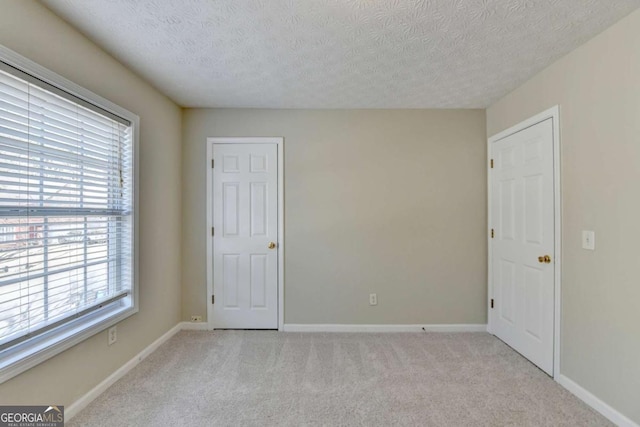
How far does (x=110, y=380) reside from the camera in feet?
6.42

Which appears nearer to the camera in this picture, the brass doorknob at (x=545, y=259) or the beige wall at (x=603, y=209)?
the beige wall at (x=603, y=209)

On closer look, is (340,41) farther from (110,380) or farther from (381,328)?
(110,380)

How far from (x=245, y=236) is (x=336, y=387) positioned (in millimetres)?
1682

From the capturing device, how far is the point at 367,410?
1.74m

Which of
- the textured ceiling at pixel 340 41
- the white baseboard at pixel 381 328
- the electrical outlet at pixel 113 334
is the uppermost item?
the textured ceiling at pixel 340 41

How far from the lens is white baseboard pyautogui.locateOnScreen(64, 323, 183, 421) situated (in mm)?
1683

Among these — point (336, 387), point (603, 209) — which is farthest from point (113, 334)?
point (603, 209)

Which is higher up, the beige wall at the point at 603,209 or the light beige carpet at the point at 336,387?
the beige wall at the point at 603,209

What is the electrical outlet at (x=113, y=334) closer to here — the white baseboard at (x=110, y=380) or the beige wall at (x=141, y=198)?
the beige wall at (x=141, y=198)

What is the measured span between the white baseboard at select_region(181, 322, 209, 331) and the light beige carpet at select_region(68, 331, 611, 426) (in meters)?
0.25

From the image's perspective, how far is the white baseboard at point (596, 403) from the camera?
5.21 feet

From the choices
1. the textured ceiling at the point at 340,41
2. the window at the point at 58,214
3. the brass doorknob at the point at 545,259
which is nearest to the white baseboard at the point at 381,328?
the brass doorknob at the point at 545,259

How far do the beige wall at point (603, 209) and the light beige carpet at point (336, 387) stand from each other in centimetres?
33

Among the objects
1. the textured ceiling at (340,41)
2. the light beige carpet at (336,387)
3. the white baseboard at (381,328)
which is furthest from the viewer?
the white baseboard at (381,328)
